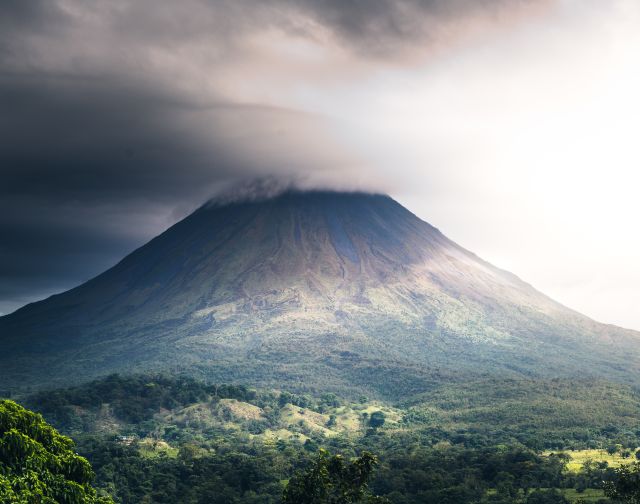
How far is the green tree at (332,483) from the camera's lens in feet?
122

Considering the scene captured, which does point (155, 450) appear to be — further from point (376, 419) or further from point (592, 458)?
point (592, 458)

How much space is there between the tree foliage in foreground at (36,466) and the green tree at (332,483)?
9.98 m

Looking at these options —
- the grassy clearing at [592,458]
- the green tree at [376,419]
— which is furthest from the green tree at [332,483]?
the green tree at [376,419]

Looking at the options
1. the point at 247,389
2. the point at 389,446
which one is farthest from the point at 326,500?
the point at 247,389

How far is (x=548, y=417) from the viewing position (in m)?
124

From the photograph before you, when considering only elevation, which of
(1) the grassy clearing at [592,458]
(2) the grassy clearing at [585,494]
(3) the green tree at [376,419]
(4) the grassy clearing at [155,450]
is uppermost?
(3) the green tree at [376,419]

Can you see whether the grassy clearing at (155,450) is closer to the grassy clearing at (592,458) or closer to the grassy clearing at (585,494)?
the grassy clearing at (592,458)

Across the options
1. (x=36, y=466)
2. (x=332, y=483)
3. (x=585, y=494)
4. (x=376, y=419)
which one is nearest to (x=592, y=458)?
(x=585, y=494)

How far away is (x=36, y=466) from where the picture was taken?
101 ft

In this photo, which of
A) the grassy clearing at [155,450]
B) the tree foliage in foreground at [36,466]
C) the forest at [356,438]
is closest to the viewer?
the tree foliage in foreground at [36,466]

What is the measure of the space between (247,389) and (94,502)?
12064 cm

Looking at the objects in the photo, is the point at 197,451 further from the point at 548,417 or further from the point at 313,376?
the point at 313,376

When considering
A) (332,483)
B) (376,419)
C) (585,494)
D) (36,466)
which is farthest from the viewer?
(376,419)

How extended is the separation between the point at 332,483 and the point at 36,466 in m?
14.7
